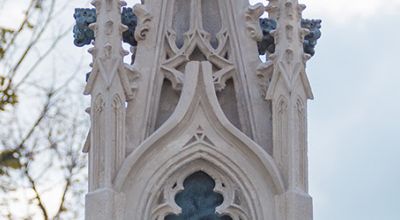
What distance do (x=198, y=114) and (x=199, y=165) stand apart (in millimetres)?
588

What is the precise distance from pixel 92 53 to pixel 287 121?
2285 millimetres

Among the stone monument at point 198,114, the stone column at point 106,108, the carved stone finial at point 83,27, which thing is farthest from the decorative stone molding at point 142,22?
the carved stone finial at point 83,27

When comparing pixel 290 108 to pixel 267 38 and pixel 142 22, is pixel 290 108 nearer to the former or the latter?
pixel 267 38

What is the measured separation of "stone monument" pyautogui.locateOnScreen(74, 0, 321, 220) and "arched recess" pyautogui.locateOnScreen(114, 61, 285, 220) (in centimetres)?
1

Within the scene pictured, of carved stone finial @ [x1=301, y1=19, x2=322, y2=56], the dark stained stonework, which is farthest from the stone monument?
carved stone finial @ [x1=301, y1=19, x2=322, y2=56]

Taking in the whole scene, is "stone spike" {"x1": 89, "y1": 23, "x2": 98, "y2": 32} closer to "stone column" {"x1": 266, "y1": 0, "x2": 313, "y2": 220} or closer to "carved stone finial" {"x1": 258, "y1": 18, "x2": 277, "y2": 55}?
"carved stone finial" {"x1": 258, "y1": 18, "x2": 277, "y2": 55}

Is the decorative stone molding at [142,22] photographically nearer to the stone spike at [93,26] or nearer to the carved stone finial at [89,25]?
the carved stone finial at [89,25]

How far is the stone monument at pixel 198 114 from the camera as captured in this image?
2300 cm

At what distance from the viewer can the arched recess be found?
23.0 metres

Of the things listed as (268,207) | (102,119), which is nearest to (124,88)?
(102,119)

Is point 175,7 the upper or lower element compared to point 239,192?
upper

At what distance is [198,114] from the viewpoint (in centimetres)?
2345

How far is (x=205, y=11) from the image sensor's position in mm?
24422

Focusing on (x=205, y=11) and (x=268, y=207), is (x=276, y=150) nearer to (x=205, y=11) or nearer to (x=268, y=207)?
(x=268, y=207)
